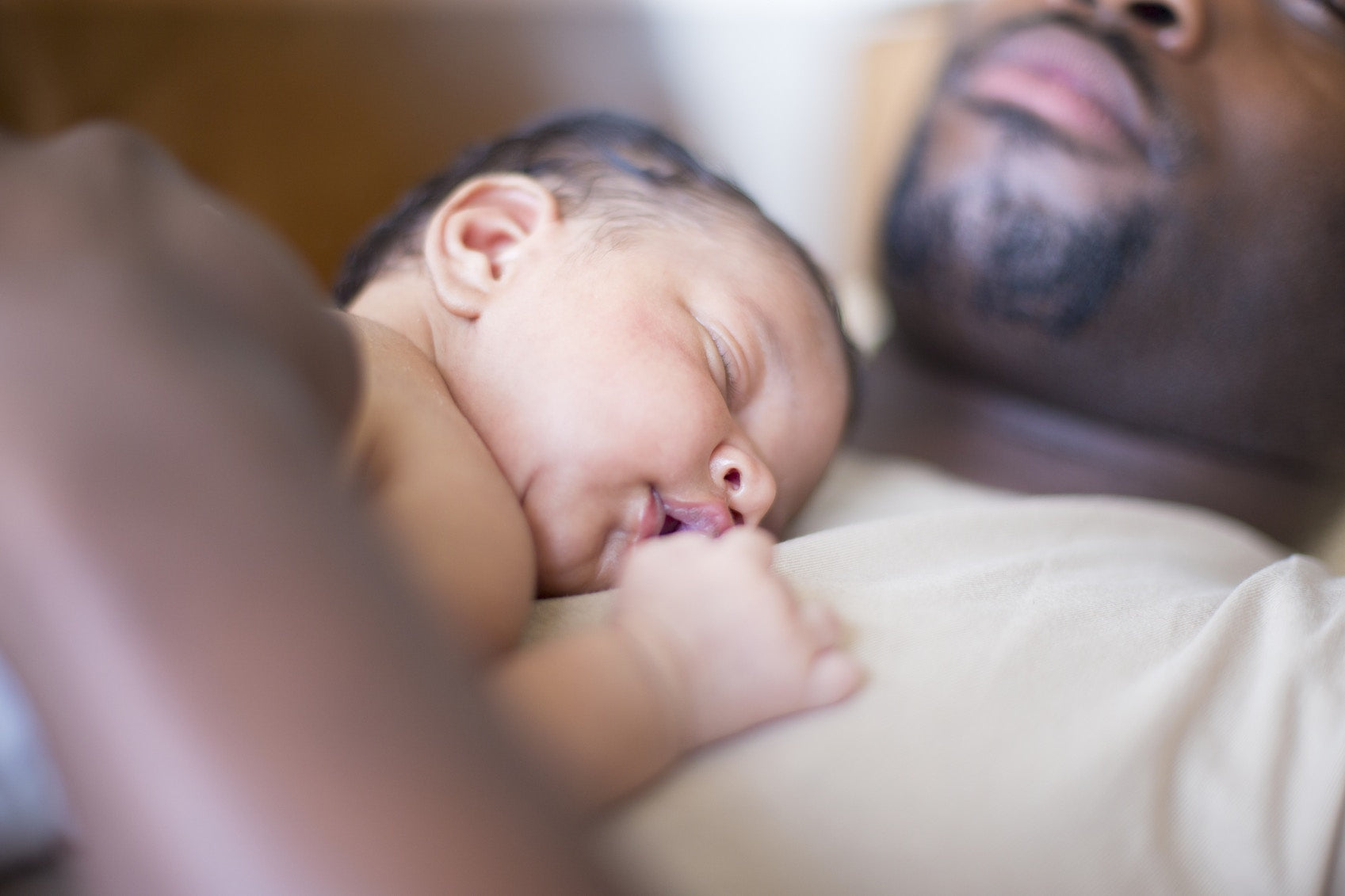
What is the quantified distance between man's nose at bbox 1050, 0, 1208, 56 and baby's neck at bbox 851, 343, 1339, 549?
0.52 metres

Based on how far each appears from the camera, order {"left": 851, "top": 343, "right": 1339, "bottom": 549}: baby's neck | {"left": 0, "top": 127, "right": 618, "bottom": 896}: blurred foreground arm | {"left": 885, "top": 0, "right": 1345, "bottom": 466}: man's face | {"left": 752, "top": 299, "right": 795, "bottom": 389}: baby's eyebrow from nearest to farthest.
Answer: {"left": 0, "top": 127, "right": 618, "bottom": 896}: blurred foreground arm < {"left": 752, "top": 299, "right": 795, "bottom": 389}: baby's eyebrow < {"left": 885, "top": 0, "right": 1345, "bottom": 466}: man's face < {"left": 851, "top": 343, "right": 1339, "bottom": 549}: baby's neck

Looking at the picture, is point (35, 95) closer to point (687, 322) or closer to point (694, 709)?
point (687, 322)

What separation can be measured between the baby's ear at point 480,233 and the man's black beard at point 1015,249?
728 millimetres

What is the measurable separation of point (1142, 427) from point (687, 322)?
3.00 feet

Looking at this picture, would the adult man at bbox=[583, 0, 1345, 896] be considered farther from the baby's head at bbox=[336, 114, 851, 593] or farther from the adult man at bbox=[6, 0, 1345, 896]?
the baby's head at bbox=[336, 114, 851, 593]

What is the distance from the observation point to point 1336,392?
1.33 m

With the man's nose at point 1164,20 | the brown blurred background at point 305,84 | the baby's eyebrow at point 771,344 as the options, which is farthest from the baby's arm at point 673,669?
the brown blurred background at point 305,84

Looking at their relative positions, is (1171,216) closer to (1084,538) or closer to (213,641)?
(1084,538)

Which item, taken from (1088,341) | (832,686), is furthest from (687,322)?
(1088,341)

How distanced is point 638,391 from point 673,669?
0.26 meters

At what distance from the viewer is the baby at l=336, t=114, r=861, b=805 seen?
553 mm

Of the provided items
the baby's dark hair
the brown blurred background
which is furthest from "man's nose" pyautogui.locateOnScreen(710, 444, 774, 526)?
the brown blurred background

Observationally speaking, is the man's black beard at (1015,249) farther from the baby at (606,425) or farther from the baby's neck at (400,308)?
the baby's neck at (400,308)

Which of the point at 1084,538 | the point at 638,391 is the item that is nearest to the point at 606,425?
the point at 638,391
